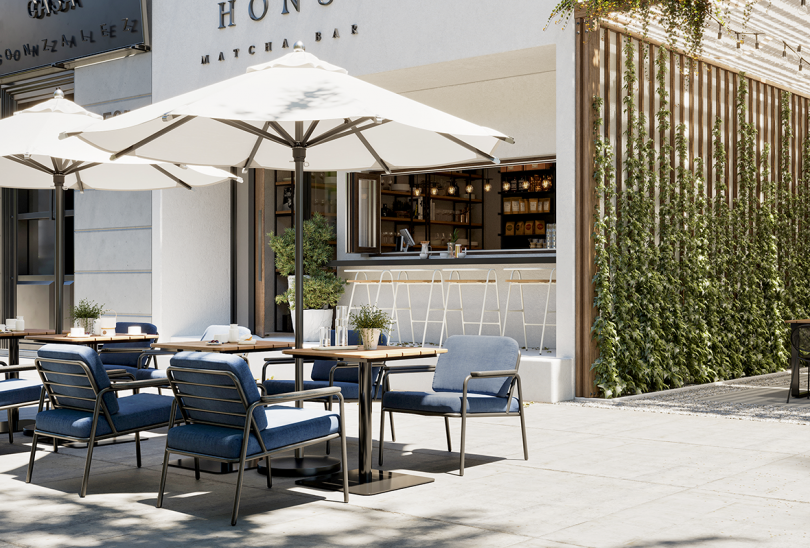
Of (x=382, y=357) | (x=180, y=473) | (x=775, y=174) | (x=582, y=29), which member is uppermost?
(x=582, y=29)

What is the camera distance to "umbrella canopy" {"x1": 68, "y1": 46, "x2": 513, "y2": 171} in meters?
4.69

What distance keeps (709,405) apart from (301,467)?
443 cm

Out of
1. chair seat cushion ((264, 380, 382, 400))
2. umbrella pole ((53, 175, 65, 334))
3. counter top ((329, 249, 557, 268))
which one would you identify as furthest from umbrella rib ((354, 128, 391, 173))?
counter top ((329, 249, 557, 268))

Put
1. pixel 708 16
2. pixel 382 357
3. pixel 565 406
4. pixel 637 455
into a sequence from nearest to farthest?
pixel 382 357, pixel 637 455, pixel 565 406, pixel 708 16

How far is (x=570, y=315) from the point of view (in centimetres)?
845

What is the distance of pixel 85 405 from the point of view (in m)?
5.11

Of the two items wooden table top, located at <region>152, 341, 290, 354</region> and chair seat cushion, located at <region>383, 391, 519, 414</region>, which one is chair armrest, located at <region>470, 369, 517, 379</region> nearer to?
chair seat cushion, located at <region>383, 391, 519, 414</region>

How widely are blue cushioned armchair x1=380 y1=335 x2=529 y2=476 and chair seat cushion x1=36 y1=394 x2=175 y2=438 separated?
139 centimetres

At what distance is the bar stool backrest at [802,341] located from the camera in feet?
27.3

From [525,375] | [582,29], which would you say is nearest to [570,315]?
[525,375]

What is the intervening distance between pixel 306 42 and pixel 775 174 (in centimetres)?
619

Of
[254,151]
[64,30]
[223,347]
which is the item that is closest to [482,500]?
[223,347]

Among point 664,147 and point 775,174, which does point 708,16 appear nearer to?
point 664,147

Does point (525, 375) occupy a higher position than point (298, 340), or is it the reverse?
point (298, 340)
